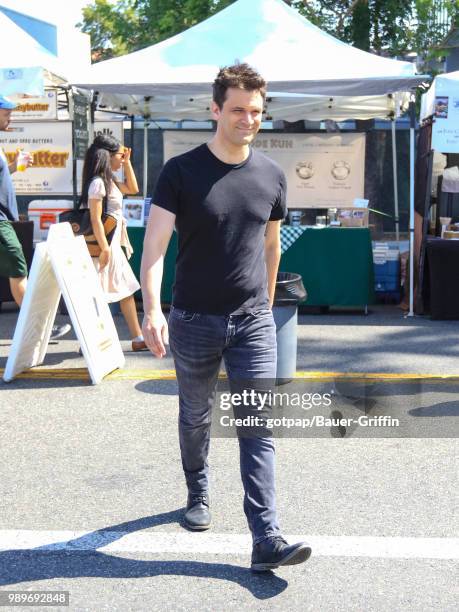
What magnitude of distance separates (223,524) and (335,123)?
10648 millimetres

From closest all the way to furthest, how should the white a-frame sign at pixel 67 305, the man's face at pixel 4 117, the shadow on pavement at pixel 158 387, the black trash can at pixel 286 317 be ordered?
the black trash can at pixel 286 317 < the shadow on pavement at pixel 158 387 < the white a-frame sign at pixel 67 305 < the man's face at pixel 4 117

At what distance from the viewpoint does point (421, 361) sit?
816 cm

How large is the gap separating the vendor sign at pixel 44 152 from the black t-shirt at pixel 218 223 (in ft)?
35.6

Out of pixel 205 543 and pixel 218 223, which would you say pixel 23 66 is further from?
pixel 205 543

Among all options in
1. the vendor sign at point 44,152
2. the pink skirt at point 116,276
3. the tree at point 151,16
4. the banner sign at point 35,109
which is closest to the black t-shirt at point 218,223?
the pink skirt at point 116,276

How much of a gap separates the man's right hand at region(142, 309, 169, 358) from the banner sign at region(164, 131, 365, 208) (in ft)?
32.7

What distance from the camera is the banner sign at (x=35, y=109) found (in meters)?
14.8

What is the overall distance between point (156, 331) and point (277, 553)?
1008mm

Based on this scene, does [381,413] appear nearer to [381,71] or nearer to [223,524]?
[223,524]

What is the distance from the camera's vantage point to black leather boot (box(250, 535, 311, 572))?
365cm

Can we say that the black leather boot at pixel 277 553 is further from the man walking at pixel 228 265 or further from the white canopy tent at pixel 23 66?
the white canopy tent at pixel 23 66

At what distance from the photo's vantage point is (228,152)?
12.5 feet

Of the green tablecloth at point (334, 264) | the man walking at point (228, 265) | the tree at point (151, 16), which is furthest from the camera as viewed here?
the tree at point (151, 16)

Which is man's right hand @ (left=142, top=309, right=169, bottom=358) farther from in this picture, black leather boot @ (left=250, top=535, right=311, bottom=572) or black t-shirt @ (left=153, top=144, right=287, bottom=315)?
black leather boot @ (left=250, top=535, right=311, bottom=572)
